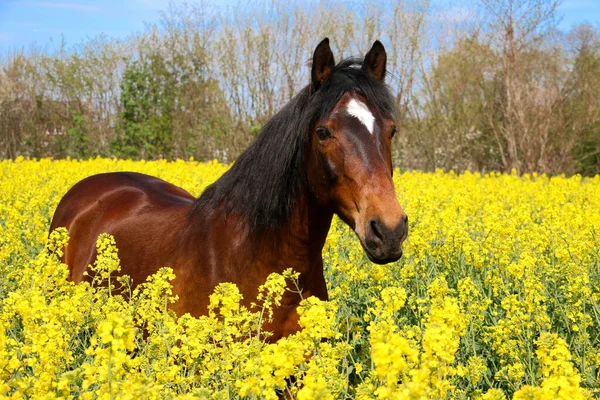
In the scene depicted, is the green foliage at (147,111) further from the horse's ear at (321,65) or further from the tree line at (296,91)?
the horse's ear at (321,65)

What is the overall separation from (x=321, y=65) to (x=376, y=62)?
0.39 m

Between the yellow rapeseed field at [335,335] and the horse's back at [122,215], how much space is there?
13.9 inches

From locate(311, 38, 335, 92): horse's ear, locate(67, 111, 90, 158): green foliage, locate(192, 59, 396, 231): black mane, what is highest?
locate(67, 111, 90, 158): green foliage

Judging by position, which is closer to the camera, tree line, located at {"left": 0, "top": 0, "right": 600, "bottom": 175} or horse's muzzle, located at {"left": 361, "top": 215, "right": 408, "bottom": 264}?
horse's muzzle, located at {"left": 361, "top": 215, "right": 408, "bottom": 264}

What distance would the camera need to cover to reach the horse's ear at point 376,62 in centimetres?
346

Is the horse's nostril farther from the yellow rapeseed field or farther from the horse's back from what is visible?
the horse's back

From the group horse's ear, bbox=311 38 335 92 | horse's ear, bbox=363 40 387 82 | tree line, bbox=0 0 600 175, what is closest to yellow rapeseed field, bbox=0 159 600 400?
horse's ear, bbox=311 38 335 92

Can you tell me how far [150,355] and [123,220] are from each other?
7.47ft

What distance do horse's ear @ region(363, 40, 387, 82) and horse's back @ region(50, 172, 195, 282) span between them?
1.46 metres

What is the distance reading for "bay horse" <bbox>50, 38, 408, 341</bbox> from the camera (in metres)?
2.93

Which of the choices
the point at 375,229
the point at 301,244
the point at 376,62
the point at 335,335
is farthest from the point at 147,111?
the point at 335,335

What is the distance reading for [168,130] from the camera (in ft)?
76.8

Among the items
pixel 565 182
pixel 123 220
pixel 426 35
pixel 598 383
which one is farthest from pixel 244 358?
pixel 426 35

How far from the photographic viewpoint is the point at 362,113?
10.1 ft
